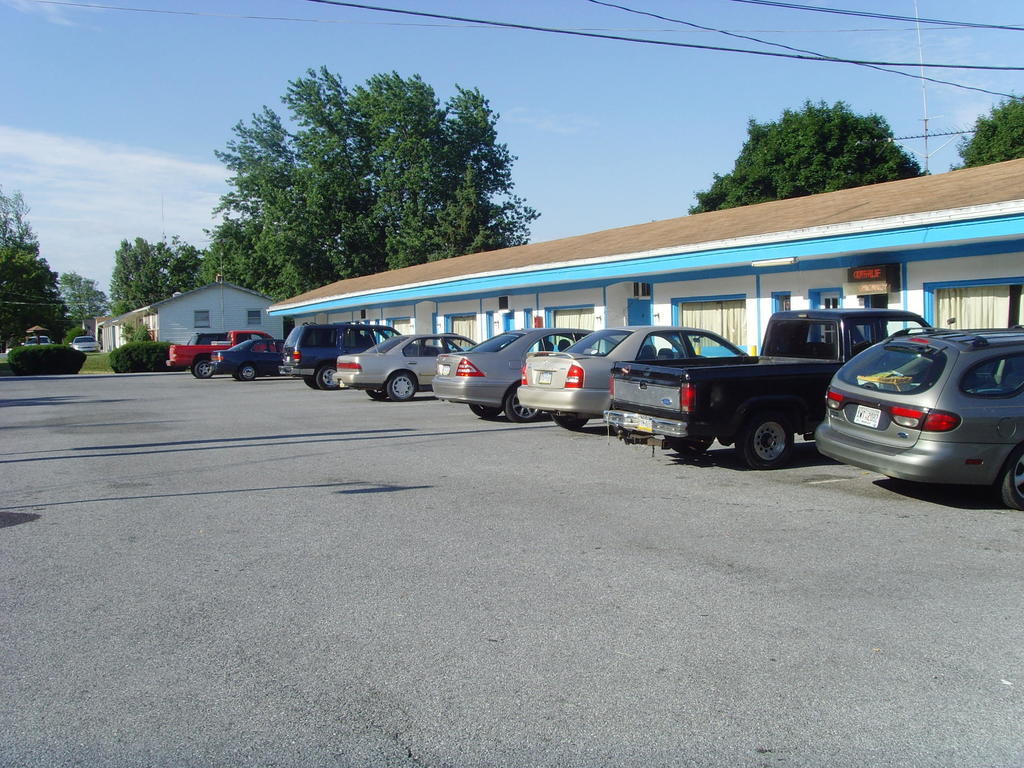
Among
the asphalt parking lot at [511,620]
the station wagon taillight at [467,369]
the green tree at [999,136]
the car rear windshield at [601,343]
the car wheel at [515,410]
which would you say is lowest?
the asphalt parking lot at [511,620]

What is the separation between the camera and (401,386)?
2070 cm

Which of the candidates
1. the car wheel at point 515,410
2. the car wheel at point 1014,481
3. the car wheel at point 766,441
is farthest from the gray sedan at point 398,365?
the car wheel at point 1014,481

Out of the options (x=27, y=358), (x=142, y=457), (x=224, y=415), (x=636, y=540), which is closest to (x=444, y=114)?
(x=27, y=358)

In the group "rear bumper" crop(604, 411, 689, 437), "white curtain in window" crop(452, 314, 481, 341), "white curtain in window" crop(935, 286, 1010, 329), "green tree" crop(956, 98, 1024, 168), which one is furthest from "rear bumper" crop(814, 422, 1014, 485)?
"green tree" crop(956, 98, 1024, 168)

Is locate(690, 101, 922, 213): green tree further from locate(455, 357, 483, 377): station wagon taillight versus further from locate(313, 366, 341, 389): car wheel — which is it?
locate(455, 357, 483, 377): station wagon taillight

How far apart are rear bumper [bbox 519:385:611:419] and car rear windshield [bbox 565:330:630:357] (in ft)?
1.94

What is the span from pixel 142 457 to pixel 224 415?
6001 millimetres

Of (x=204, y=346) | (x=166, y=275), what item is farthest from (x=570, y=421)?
(x=166, y=275)

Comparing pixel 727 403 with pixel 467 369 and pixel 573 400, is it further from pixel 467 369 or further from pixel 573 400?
pixel 467 369

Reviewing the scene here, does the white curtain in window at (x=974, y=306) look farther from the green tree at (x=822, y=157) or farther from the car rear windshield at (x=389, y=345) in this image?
the green tree at (x=822, y=157)

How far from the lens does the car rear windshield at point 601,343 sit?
12727 millimetres

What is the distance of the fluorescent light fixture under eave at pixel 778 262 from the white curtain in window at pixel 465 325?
1374 cm

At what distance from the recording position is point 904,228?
1530 cm

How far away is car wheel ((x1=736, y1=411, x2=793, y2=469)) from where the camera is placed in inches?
393
